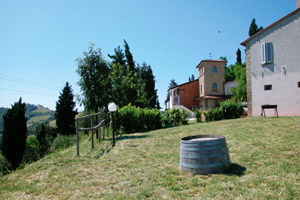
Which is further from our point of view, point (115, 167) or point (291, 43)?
point (291, 43)

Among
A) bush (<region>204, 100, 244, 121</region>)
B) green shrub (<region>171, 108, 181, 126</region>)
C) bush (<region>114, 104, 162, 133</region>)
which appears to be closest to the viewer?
bush (<region>114, 104, 162, 133</region>)

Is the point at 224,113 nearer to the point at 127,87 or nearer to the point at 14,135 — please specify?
the point at 127,87

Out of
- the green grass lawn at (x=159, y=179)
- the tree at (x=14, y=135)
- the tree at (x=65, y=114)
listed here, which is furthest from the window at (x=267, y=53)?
the tree at (x=65, y=114)

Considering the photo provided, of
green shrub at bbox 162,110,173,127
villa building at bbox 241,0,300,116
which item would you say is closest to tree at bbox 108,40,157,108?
green shrub at bbox 162,110,173,127

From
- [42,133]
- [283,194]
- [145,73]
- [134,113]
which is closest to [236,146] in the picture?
[283,194]

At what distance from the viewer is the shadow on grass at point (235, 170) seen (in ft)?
11.7

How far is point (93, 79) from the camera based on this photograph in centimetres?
1146

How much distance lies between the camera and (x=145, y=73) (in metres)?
41.2

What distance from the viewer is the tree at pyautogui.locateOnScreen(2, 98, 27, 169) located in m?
14.9

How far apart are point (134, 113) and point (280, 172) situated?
35.1ft

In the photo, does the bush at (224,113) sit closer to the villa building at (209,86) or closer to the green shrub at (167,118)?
the green shrub at (167,118)

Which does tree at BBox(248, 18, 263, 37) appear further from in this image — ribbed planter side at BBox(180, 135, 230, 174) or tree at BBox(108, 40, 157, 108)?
ribbed planter side at BBox(180, 135, 230, 174)

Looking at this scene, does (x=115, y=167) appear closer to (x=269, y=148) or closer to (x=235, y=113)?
(x=269, y=148)

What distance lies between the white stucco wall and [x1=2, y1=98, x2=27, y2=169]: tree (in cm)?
1818
